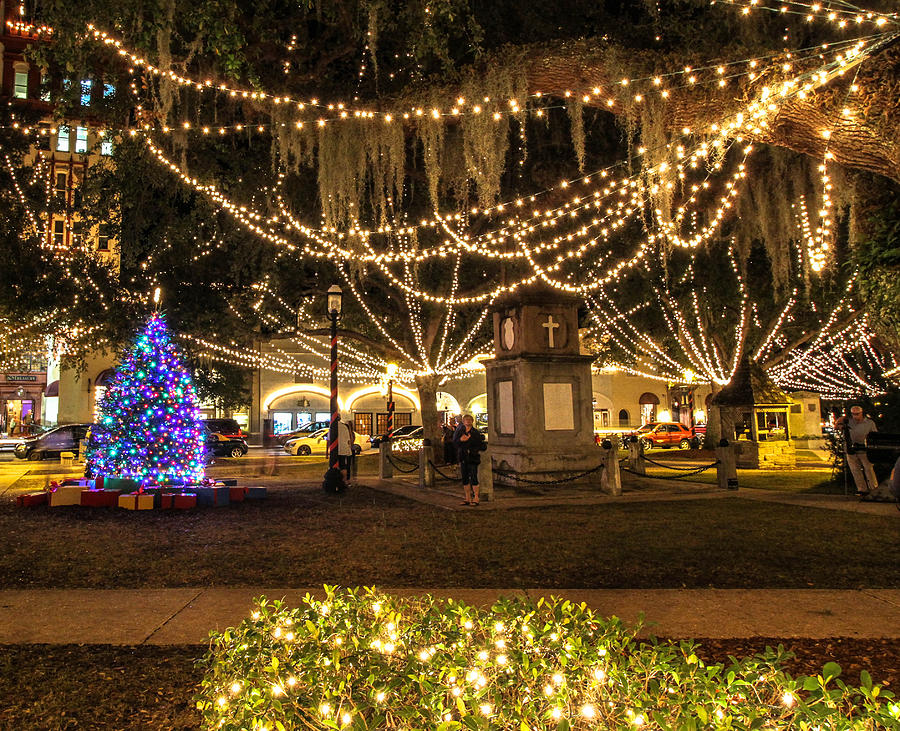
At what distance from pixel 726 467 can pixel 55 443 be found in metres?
25.9

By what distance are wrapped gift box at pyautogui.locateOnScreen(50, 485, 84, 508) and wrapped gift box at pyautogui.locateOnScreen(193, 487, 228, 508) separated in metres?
2.02

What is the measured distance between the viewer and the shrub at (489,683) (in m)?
1.88

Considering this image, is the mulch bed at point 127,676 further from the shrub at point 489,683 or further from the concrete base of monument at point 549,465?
the concrete base of monument at point 549,465

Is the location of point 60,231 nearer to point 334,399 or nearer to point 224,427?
point 224,427

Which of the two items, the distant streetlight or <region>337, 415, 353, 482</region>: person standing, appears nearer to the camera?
the distant streetlight

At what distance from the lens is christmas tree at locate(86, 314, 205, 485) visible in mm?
12508

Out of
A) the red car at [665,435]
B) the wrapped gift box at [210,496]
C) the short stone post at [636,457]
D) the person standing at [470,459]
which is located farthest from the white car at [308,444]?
the person standing at [470,459]

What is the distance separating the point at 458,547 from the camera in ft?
25.6

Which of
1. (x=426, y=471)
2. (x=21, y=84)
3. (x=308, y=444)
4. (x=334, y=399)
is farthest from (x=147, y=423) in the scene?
(x=21, y=84)

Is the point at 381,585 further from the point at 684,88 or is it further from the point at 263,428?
the point at 263,428

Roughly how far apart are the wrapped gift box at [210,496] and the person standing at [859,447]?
11.8m

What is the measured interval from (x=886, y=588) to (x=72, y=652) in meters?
6.70

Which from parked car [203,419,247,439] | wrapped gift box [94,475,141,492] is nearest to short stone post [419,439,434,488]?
wrapped gift box [94,475,141,492]

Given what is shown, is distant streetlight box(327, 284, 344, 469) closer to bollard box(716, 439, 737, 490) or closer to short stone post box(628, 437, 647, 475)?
short stone post box(628, 437, 647, 475)
